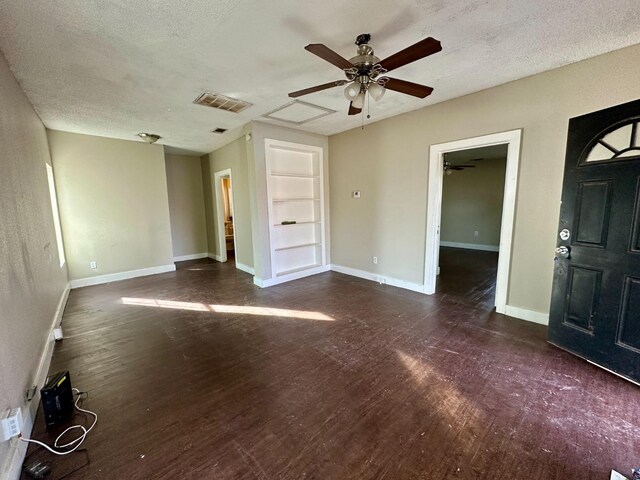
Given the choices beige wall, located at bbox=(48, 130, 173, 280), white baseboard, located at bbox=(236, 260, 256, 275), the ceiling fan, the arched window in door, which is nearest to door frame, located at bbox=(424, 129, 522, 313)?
the arched window in door

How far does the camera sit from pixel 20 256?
205 centimetres

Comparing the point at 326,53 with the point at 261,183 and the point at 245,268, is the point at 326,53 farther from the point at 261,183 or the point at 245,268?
the point at 245,268

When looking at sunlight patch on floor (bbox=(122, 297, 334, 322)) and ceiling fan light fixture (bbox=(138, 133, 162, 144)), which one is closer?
sunlight patch on floor (bbox=(122, 297, 334, 322))

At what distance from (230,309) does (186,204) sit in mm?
4210

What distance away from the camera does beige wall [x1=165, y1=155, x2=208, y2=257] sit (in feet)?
21.2

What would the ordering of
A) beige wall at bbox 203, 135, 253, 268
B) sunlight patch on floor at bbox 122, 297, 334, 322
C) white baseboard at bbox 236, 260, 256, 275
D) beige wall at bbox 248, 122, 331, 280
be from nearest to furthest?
sunlight patch on floor at bbox 122, 297, 334, 322, beige wall at bbox 248, 122, 331, 280, beige wall at bbox 203, 135, 253, 268, white baseboard at bbox 236, 260, 256, 275

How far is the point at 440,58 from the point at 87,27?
9.22 ft

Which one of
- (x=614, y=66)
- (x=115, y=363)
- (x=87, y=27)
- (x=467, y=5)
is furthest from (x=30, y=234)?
(x=614, y=66)

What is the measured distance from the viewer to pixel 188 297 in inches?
161

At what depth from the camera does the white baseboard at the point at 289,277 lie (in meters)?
4.56

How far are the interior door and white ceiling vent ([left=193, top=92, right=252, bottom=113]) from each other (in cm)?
349

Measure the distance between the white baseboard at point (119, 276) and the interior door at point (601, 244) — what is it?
21.1ft

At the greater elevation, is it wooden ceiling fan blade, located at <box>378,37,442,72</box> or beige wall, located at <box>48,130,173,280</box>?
wooden ceiling fan blade, located at <box>378,37,442,72</box>

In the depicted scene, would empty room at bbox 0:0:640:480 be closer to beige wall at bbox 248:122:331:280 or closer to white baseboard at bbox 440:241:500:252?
beige wall at bbox 248:122:331:280
